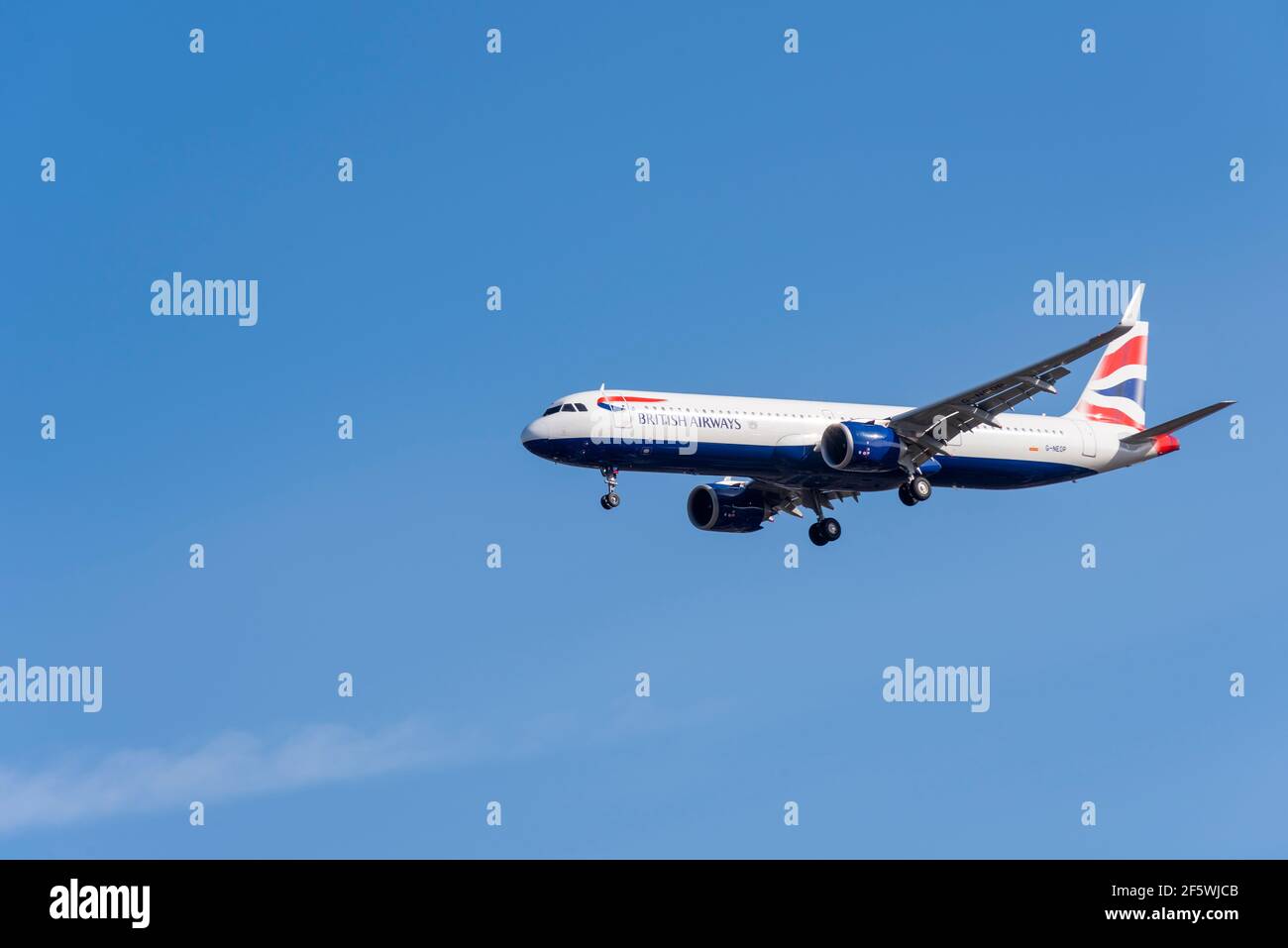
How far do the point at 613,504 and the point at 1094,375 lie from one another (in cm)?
2749

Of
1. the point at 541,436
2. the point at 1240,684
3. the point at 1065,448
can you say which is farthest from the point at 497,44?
the point at 1240,684

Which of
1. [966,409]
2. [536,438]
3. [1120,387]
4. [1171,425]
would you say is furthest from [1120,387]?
[536,438]

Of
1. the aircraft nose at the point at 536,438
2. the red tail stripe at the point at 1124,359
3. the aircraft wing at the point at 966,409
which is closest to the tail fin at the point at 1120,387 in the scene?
the red tail stripe at the point at 1124,359

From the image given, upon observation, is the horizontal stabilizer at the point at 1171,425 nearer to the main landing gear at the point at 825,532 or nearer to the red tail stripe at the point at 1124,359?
the red tail stripe at the point at 1124,359

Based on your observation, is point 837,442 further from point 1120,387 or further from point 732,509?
point 1120,387

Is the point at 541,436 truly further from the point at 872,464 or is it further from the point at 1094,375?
the point at 1094,375

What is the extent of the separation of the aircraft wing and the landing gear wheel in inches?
26.7

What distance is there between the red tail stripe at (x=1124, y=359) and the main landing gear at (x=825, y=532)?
49.6ft

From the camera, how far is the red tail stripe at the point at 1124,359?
86.1 meters

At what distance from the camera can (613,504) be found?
2756 inches

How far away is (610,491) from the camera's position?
70938mm

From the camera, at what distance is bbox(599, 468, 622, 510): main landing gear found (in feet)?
229

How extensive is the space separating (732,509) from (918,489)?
887 cm

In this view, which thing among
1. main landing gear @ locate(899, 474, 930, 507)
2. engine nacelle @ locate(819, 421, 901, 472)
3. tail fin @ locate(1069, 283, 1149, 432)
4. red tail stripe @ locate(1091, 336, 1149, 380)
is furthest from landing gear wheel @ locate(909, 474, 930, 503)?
red tail stripe @ locate(1091, 336, 1149, 380)
